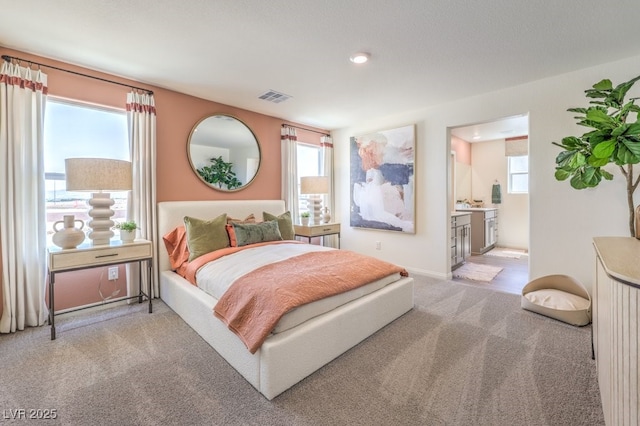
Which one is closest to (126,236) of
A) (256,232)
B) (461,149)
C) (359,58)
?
(256,232)

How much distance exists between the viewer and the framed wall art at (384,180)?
4.30 m

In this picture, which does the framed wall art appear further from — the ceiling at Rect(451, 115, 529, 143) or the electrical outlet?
the electrical outlet

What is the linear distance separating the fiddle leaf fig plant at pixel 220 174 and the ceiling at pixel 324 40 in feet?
3.14

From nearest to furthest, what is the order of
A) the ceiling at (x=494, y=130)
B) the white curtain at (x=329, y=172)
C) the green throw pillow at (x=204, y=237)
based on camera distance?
the green throw pillow at (x=204, y=237), the ceiling at (x=494, y=130), the white curtain at (x=329, y=172)

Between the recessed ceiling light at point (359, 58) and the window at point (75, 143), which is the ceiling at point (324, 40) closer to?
the recessed ceiling light at point (359, 58)

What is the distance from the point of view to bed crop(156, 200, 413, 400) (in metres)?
1.70

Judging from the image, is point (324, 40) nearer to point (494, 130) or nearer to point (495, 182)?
point (494, 130)

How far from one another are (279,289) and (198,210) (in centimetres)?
214

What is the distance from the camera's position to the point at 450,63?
2734 mm

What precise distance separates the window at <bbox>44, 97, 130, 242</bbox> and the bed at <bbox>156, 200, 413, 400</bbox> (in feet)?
2.37

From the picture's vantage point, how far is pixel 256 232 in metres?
3.37

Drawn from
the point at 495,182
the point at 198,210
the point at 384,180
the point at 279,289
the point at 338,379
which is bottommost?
the point at 338,379

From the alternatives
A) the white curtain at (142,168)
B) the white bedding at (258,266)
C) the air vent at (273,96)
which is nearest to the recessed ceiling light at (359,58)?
the air vent at (273,96)

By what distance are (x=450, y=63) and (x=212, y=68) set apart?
2366 mm
